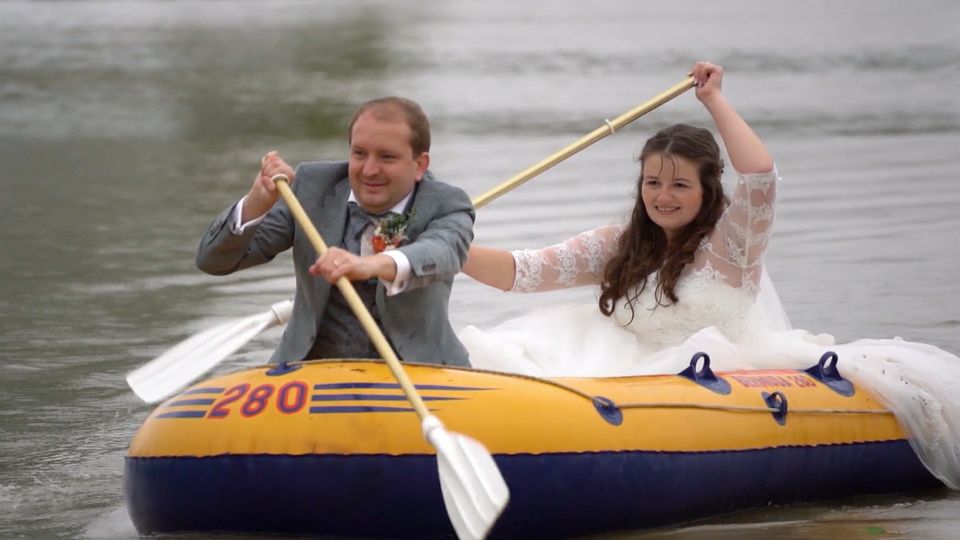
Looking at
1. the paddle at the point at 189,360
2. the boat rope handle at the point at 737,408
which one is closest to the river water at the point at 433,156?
the boat rope handle at the point at 737,408

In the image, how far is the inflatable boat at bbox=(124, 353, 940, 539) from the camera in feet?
17.0

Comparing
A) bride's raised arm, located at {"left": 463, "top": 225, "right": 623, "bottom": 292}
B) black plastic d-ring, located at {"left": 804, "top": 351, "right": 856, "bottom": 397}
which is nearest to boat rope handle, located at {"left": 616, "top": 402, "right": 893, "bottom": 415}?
black plastic d-ring, located at {"left": 804, "top": 351, "right": 856, "bottom": 397}

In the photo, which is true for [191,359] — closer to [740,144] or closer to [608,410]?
[608,410]

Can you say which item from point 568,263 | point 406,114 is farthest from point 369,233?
point 568,263

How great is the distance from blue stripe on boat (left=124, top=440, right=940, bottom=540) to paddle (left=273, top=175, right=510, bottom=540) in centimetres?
18

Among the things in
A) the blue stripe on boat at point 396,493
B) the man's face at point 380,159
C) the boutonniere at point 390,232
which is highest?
the man's face at point 380,159

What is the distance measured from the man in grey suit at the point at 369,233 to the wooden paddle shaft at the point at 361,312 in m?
0.05

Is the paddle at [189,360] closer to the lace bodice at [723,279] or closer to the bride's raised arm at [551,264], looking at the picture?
the bride's raised arm at [551,264]

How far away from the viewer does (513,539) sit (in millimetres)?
5406

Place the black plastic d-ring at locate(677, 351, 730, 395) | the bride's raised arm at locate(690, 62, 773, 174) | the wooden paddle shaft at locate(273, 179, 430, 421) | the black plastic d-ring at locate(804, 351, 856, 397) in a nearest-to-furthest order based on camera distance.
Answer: the wooden paddle shaft at locate(273, 179, 430, 421)
the black plastic d-ring at locate(677, 351, 730, 395)
the black plastic d-ring at locate(804, 351, 856, 397)
the bride's raised arm at locate(690, 62, 773, 174)

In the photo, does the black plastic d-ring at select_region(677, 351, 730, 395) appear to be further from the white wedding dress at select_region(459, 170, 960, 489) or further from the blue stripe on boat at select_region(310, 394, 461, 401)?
the blue stripe on boat at select_region(310, 394, 461, 401)

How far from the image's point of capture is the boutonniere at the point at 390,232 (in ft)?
18.1

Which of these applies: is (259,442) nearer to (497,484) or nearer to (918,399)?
(497,484)

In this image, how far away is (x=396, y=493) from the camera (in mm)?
5211
